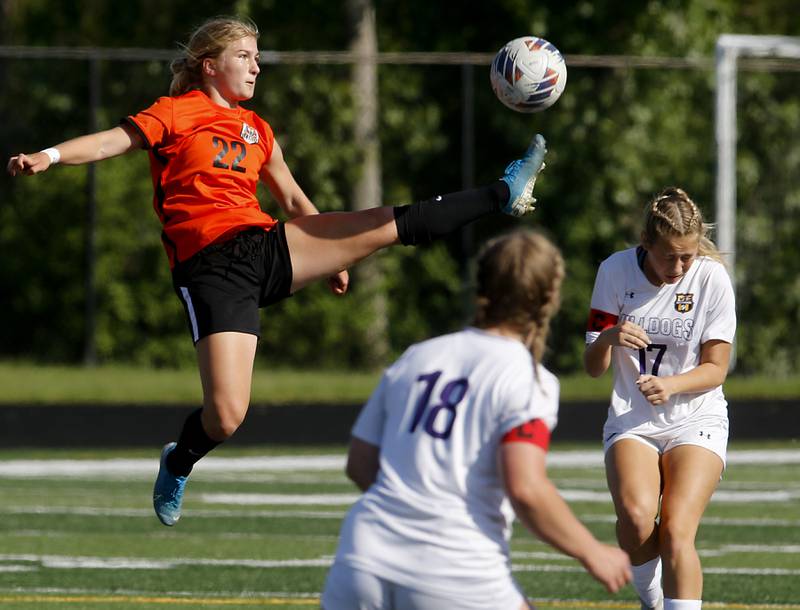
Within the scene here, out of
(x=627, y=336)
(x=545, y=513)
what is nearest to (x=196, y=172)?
(x=627, y=336)

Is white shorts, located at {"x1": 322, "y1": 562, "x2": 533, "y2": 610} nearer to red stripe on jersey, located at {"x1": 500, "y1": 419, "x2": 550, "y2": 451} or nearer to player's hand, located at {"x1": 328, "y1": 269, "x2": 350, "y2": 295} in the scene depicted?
red stripe on jersey, located at {"x1": 500, "y1": 419, "x2": 550, "y2": 451}

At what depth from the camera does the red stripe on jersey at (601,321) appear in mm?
6234

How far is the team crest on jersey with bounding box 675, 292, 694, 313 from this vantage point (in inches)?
241

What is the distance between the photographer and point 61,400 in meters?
17.6

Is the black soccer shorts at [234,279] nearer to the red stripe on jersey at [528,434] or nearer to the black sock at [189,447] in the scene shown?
the black sock at [189,447]

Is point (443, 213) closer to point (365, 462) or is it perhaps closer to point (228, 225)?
point (228, 225)

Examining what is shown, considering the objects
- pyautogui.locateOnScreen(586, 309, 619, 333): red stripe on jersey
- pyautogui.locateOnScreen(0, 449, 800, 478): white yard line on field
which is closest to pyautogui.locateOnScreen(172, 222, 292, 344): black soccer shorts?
pyautogui.locateOnScreen(586, 309, 619, 333): red stripe on jersey

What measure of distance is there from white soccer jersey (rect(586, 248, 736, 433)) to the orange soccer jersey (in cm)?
167

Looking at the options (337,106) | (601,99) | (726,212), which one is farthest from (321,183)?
(726,212)

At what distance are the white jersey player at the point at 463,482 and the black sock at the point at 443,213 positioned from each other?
2.71m

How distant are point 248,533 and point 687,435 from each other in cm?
418

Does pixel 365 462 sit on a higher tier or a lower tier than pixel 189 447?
higher

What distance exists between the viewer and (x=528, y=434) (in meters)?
3.79

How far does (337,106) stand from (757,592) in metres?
13.1
